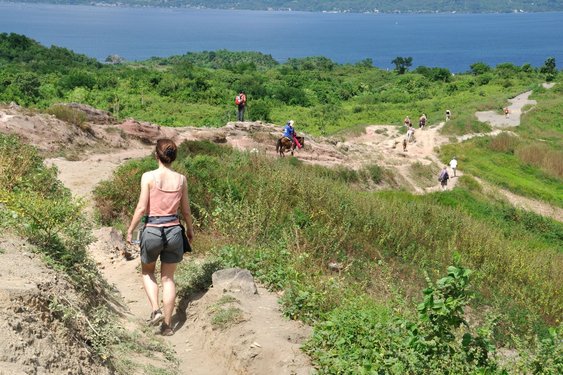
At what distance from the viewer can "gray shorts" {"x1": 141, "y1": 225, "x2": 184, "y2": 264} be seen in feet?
20.6

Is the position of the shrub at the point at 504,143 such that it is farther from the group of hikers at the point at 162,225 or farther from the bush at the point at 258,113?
the group of hikers at the point at 162,225

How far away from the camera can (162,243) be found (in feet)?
20.6

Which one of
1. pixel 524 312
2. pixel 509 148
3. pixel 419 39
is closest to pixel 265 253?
pixel 524 312

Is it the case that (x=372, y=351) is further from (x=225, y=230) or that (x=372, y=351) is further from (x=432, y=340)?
(x=225, y=230)

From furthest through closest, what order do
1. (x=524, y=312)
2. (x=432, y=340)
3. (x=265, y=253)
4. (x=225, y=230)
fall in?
(x=524, y=312) < (x=225, y=230) < (x=265, y=253) < (x=432, y=340)

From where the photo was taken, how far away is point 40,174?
9242 millimetres

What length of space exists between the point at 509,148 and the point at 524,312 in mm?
26988

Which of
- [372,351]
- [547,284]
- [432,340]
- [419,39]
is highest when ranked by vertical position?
[432,340]

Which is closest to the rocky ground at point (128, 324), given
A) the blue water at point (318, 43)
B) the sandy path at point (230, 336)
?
the sandy path at point (230, 336)

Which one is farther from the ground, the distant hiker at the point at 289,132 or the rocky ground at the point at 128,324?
the rocky ground at the point at 128,324

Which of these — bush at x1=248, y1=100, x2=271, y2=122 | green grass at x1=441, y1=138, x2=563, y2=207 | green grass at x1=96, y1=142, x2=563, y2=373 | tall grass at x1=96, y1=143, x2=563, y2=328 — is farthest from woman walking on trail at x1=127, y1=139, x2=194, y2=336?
bush at x1=248, y1=100, x2=271, y2=122

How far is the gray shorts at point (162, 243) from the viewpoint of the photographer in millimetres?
6277

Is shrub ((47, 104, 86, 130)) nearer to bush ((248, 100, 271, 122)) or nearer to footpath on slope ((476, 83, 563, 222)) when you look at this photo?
bush ((248, 100, 271, 122))

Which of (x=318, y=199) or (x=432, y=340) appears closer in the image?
(x=432, y=340)
